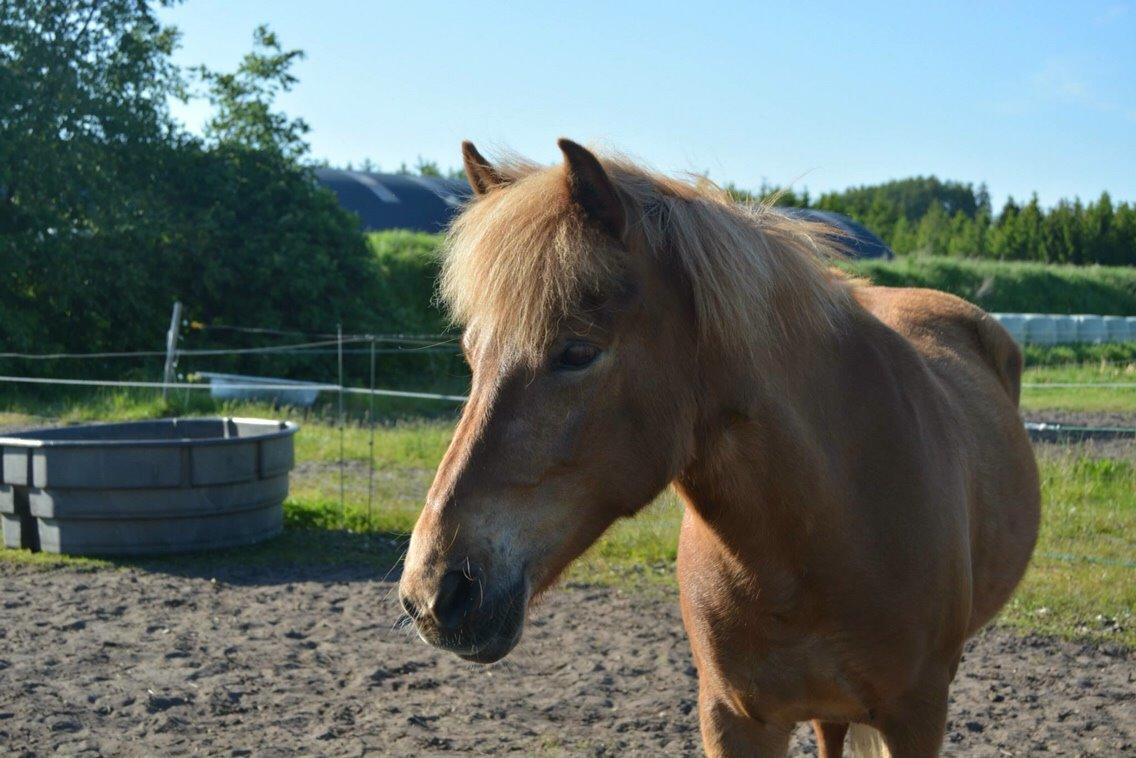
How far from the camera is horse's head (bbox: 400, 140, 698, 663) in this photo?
190 cm

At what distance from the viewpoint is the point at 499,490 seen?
1941 mm

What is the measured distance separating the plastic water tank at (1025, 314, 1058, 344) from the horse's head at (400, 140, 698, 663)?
21363mm

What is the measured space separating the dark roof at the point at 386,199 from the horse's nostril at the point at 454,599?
24.4m

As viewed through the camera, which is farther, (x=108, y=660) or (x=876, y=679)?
(x=108, y=660)

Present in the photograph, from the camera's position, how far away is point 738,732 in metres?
2.75

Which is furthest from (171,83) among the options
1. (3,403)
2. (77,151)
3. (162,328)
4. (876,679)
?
(876,679)

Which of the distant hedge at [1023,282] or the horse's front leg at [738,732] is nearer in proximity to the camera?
the horse's front leg at [738,732]

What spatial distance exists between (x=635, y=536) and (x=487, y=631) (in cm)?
556

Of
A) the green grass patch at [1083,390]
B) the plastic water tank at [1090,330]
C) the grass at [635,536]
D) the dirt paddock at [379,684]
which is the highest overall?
the plastic water tank at [1090,330]

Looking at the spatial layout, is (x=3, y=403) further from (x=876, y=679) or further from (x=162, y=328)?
(x=876, y=679)

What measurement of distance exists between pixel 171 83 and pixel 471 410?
18564 millimetres

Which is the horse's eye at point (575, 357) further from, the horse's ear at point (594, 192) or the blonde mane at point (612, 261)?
the horse's ear at point (594, 192)

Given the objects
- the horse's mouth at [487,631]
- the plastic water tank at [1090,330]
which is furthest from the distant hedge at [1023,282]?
the horse's mouth at [487,631]

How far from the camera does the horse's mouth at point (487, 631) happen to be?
1.87m
